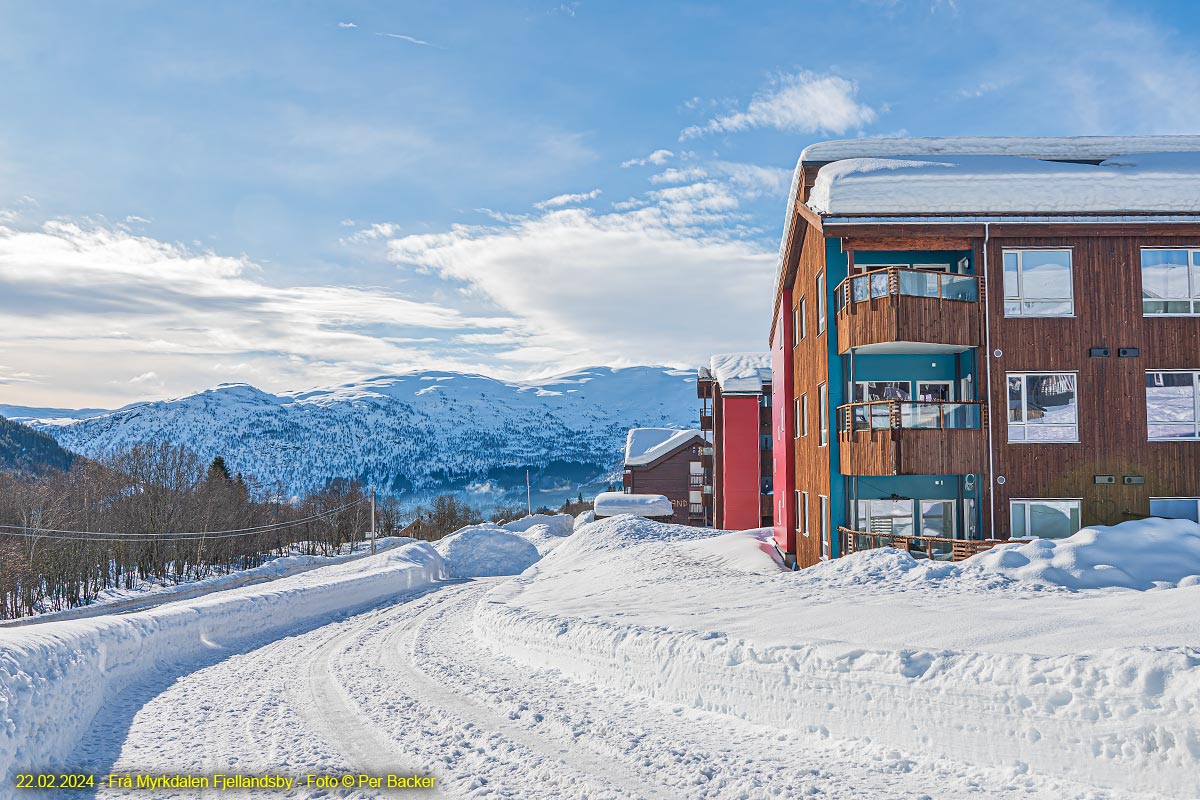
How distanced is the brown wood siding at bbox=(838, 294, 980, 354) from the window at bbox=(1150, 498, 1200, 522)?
18.2 feet

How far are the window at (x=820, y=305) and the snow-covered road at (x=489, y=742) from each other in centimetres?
1259

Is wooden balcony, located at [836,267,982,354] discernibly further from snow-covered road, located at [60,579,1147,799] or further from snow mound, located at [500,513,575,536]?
snow mound, located at [500,513,575,536]

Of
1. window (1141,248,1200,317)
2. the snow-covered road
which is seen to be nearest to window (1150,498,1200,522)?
window (1141,248,1200,317)

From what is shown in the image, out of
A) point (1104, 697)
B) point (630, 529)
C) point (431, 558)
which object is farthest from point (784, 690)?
point (431, 558)

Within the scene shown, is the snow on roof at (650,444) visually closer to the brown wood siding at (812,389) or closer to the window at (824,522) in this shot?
the brown wood siding at (812,389)

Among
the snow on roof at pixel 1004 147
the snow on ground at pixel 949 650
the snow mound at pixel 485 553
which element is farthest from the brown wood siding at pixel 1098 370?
the snow mound at pixel 485 553

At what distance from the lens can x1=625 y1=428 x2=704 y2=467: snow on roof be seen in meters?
70.1

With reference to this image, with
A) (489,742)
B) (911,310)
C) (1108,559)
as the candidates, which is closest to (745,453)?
(911,310)

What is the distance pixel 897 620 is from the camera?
11.2 metres

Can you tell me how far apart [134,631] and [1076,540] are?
59.8 feet

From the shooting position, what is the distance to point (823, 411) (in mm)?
21656

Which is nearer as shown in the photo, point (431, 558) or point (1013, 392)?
point (1013, 392)

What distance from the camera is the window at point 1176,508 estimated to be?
18.6m

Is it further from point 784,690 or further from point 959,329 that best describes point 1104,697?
point 959,329
